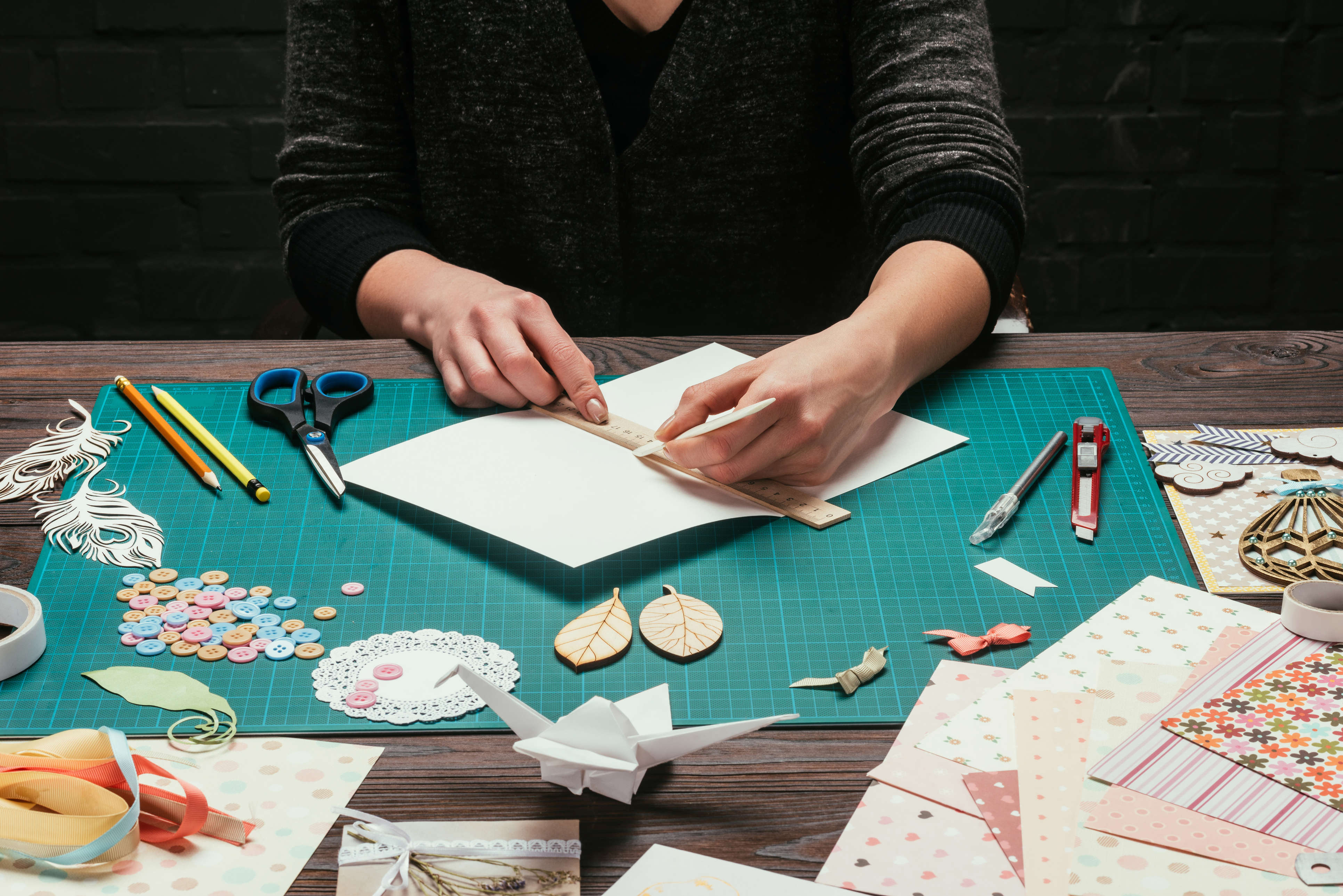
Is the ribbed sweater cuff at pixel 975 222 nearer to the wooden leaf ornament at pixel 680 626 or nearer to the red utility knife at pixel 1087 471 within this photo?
the red utility knife at pixel 1087 471

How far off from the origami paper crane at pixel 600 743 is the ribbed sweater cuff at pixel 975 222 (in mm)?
669

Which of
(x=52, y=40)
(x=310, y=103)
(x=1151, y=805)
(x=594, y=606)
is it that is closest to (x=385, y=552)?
(x=594, y=606)

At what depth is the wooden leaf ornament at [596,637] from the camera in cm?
65

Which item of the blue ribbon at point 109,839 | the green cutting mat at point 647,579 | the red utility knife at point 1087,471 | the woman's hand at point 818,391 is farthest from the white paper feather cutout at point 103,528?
the red utility knife at point 1087,471

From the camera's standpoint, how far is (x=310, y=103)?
1246 mm

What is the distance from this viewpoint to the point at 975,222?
1109 millimetres

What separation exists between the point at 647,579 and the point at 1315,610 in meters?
0.41

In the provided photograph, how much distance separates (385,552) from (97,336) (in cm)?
206

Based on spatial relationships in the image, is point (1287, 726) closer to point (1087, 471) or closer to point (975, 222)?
point (1087, 471)

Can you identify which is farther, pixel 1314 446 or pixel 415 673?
pixel 1314 446

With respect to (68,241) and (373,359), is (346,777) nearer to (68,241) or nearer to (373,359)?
(373,359)

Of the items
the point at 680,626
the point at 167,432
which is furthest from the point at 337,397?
the point at 680,626

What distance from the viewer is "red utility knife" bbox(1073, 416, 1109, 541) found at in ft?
2.58

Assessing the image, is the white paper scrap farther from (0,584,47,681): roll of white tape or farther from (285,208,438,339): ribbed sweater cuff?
(285,208,438,339): ribbed sweater cuff
